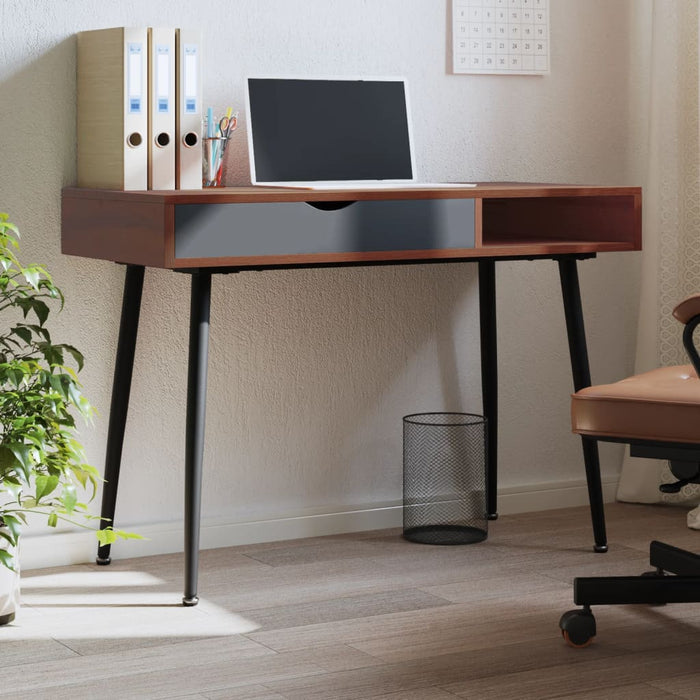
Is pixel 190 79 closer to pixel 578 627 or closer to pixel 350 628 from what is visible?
pixel 350 628

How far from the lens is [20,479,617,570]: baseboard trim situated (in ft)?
8.70

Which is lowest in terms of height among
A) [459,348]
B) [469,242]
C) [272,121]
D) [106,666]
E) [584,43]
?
[106,666]

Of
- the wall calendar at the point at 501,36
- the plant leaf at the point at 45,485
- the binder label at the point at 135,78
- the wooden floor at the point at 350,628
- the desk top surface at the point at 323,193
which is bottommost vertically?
the wooden floor at the point at 350,628

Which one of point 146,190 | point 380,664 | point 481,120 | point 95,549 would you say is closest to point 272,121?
point 146,190

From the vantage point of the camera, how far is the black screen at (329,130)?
103 inches

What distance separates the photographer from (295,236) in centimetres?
234

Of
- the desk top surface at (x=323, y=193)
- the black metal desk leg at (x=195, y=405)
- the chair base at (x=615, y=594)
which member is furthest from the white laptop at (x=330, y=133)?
the chair base at (x=615, y=594)

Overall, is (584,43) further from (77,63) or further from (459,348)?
(77,63)

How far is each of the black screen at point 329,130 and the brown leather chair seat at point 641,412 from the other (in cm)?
87

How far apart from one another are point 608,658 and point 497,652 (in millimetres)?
181

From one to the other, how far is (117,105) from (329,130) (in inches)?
18.8

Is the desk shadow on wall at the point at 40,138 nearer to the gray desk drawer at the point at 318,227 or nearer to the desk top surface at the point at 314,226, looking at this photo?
the desk top surface at the point at 314,226

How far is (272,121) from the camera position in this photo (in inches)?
104

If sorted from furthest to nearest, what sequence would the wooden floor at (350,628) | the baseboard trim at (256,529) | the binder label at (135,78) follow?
the baseboard trim at (256,529) < the binder label at (135,78) < the wooden floor at (350,628)
